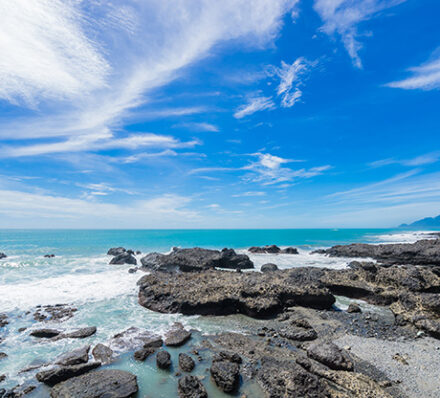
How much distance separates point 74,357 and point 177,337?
3814 millimetres

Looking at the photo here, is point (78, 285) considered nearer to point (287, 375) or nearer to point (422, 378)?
point (287, 375)

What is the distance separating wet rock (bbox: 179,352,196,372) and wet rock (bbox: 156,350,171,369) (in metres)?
0.42

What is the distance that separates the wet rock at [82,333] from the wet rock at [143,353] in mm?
Result: 3355

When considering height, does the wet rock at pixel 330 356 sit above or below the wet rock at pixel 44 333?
above

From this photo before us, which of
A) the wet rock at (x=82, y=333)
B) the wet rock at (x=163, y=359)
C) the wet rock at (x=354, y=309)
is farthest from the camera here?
the wet rock at (x=354, y=309)

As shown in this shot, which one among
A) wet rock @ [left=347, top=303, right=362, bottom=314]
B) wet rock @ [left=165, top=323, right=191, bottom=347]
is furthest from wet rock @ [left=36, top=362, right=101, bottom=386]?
wet rock @ [left=347, top=303, right=362, bottom=314]

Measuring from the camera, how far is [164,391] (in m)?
7.12

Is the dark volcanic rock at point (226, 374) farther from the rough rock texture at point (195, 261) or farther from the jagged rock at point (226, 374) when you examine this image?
the rough rock texture at point (195, 261)

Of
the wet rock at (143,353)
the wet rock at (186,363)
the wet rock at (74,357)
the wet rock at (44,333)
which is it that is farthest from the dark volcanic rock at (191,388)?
the wet rock at (44,333)

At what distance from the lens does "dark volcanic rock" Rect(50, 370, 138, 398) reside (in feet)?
22.5

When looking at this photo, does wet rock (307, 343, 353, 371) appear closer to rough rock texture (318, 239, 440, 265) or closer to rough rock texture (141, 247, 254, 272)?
rough rock texture (141, 247, 254, 272)

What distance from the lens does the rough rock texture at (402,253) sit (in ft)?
98.4

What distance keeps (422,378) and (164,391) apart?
318 inches

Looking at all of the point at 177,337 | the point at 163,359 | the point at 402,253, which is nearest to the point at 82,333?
the point at 177,337
